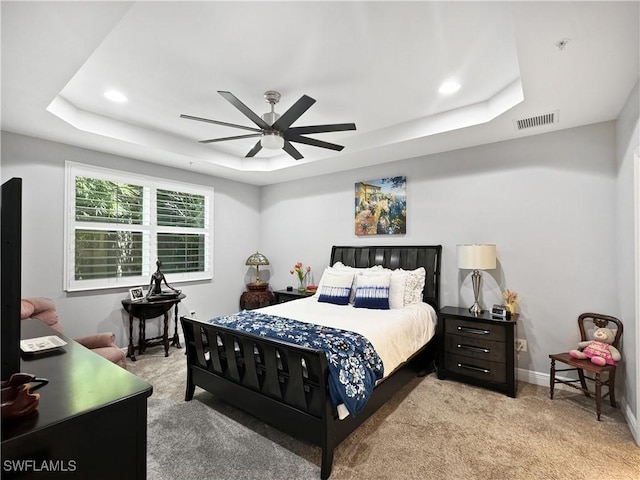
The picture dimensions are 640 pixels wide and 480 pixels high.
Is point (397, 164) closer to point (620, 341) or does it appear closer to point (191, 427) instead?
point (620, 341)

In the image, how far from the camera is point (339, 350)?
222cm

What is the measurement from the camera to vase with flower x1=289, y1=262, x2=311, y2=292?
5.04 metres

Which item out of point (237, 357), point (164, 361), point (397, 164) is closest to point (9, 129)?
point (164, 361)

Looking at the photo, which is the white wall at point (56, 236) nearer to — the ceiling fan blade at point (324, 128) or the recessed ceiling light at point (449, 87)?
the ceiling fan blade at point (324, 128)

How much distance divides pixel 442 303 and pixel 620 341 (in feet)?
5.27

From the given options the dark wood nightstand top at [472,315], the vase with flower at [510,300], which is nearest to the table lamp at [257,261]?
the dark wood nightstand top at [472,315]

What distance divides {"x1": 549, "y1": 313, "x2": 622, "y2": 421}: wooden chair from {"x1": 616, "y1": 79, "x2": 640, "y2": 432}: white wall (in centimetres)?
10

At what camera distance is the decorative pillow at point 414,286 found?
3701 mm

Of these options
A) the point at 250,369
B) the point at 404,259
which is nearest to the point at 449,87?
the point at 404,259

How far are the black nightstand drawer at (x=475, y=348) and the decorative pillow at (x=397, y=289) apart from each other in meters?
0.60

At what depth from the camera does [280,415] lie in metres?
2.25

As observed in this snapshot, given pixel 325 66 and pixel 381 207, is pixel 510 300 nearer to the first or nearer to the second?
pixel 381 207

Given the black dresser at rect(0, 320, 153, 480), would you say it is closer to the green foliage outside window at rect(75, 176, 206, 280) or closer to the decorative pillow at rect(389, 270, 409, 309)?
the decorative pillow at rect(389, 270, 409, 309)

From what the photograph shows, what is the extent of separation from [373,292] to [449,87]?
216 centimetres
